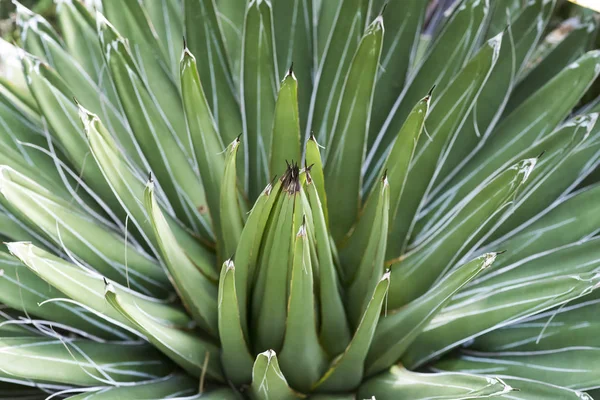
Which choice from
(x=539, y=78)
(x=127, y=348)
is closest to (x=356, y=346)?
(x=127, y=348)

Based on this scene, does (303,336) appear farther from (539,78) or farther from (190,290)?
(539,78)

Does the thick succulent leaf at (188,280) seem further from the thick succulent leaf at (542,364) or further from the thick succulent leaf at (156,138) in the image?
the thick succulent leaf at (542,364)

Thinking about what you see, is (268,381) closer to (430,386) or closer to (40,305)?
(430,386)

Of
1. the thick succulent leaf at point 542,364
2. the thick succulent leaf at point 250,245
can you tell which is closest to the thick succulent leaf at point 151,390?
the thick succulent leaf at point 250,245

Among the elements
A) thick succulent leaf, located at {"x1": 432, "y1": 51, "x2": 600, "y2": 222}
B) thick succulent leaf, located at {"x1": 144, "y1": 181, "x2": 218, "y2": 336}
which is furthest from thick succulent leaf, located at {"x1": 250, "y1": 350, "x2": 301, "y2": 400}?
thick succulent leaf, located at {"x1": 432, "y1": 51, "x2": 600, "y2": 222}

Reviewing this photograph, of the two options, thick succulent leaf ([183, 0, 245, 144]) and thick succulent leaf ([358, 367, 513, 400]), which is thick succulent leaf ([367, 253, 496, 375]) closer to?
thick succulent leaf ([358, 367, 513, 400])
